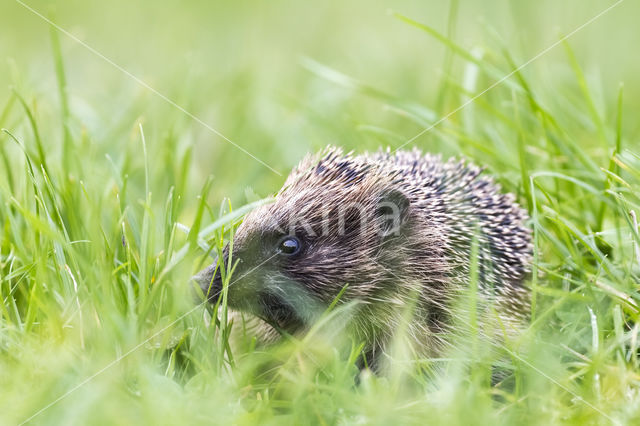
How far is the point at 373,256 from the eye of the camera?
4.26 meters

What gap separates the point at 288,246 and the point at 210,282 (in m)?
0.60

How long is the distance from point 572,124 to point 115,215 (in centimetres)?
426

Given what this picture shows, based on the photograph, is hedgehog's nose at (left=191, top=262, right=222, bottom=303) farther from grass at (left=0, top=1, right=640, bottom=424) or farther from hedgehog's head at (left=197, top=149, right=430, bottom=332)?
grass at (left=0, top=1, right=640, bottom=424)

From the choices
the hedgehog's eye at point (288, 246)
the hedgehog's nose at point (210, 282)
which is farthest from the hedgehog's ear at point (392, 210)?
the hedgehog's nose at point (210, 282)

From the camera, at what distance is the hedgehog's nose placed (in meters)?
3.71

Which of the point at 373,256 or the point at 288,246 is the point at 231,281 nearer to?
the point at 288,246

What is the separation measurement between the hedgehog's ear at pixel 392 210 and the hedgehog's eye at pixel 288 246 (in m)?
0.56

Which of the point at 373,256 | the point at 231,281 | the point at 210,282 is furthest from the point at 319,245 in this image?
the point at 210,282

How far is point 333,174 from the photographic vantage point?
175 inches

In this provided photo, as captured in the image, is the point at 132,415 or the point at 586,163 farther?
the point at 586,163

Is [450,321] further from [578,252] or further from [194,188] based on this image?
[194,188]

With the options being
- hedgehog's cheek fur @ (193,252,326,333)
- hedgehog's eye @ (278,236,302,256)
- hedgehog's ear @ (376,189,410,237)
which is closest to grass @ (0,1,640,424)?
hedgehog's cheek fur @ (193,252,326,333)

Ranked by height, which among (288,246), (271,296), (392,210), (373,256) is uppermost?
(392,210)

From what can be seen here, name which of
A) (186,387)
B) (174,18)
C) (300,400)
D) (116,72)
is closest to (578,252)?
(300,400)
